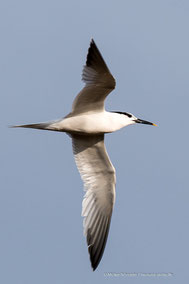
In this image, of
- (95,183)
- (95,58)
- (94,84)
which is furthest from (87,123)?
(95,183)

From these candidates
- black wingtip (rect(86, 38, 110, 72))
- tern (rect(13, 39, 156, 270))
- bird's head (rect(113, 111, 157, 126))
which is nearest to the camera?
black wingtip (rect(86, 38, 110, 72))

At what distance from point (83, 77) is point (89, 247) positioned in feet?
12.0

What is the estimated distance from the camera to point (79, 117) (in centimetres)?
1090

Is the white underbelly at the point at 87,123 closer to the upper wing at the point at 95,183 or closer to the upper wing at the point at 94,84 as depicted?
the upper wing at the point at 94,84

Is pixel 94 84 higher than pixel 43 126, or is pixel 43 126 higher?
pixel 94 84

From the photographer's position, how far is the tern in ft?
33.9

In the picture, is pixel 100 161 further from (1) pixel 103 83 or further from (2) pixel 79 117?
(1) pixel 103 83

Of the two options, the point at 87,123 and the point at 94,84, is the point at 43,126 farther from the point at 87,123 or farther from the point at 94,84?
the point at 94,84

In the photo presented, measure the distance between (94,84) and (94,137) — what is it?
5.17 feet

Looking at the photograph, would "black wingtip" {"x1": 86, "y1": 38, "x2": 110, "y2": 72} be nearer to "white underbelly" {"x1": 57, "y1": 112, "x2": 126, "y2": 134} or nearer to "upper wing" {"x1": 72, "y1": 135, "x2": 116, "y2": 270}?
"white underbelly" {"x1": 57, "y1": 112, "x2": 126, "y2": 134}

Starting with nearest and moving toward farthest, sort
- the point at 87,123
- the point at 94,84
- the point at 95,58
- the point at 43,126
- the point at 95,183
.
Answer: the point at 95,58
the point at 94,84
the point at 43,126
the point at 87,123
the point at 95,183

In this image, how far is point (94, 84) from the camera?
10375 mm

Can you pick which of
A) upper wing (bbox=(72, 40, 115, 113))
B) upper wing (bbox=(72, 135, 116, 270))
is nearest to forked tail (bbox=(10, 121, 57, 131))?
upper wing (bbox=(72, 40, 115, 113))

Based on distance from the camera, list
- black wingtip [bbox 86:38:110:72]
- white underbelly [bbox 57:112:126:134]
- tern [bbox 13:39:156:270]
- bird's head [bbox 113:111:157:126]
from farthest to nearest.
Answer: bird's head [bbox 113:111:157:126] → white underbelly [bbox 57:112:126:134] → tern [bbox 13:39:156:270] → black wingtip [bbox 86:38:110:72]
